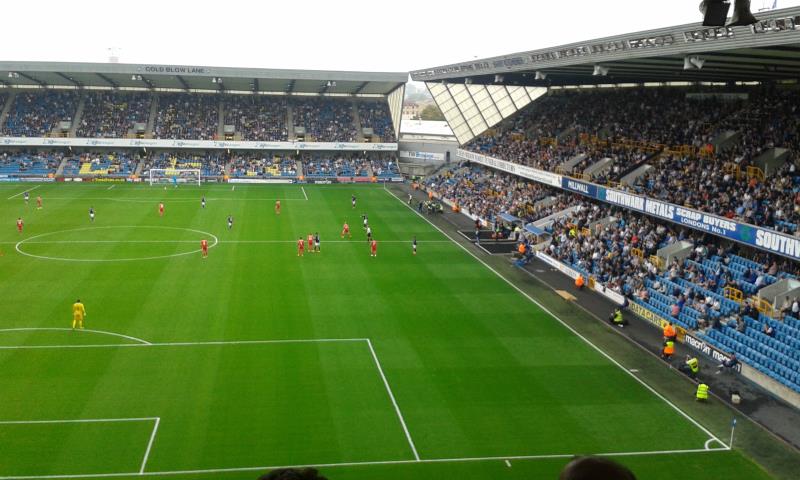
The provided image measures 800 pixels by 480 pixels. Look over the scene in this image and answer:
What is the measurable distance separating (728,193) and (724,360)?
970 centimetres

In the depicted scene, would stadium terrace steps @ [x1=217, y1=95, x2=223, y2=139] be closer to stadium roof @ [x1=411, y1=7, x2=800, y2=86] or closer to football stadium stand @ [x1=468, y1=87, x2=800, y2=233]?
football stadium stand @ [x1=468, y1=87, x2=800, y2=233]

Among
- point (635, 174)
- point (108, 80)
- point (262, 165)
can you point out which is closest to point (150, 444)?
point (635, 174)

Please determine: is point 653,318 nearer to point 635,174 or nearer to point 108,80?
point 635,174

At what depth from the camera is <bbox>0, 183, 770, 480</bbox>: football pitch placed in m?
17.3

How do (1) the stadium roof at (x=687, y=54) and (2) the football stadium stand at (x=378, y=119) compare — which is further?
(2) the football stadium stand at (x=378, y=119)

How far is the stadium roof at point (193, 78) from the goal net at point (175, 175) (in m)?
9.83

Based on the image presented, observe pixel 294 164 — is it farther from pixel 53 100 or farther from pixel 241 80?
pixel 53 100

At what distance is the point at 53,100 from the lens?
78000mm

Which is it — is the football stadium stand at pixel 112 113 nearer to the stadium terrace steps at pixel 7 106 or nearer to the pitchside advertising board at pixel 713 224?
the stadium terrace steps at pixel 7 106

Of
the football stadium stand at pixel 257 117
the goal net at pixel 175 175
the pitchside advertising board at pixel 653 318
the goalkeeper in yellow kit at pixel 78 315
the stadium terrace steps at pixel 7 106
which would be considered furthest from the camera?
the football stadium stand at pixel 257 117

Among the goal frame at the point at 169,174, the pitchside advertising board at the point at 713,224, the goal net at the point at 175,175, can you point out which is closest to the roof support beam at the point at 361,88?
the goal frame at the point at 169,174

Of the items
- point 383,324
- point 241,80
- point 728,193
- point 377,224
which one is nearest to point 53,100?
point 241,80

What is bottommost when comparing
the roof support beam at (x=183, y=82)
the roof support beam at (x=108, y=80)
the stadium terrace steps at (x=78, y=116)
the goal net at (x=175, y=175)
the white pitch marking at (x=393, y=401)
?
the white pitch marking at (x=393, y=401)

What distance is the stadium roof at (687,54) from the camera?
22.0m
